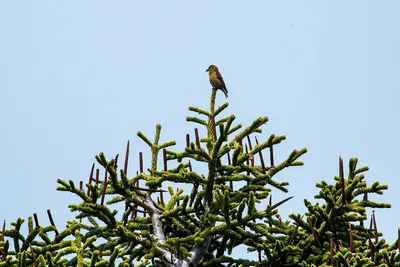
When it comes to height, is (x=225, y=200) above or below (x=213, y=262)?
above

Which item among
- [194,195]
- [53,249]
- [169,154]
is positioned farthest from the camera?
[169,154]

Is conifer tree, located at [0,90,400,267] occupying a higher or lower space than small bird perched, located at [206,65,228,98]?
lower

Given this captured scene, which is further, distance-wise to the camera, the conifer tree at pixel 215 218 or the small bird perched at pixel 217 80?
the small bird perched at pixel 217 80

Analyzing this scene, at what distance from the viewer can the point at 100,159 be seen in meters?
11.4

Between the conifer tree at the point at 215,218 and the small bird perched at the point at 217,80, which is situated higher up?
the small bird perched at the point at 217,80

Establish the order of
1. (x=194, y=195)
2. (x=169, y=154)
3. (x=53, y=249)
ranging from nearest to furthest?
(x=53, y=249), (x=194, y=195), (x=169, y=154)

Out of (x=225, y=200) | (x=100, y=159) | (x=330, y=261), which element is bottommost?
(x=330, y=261)

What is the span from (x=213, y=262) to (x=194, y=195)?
3.58 feet

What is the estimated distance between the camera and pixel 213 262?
1195 centimetres

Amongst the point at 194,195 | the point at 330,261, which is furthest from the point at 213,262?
the point at 330,261

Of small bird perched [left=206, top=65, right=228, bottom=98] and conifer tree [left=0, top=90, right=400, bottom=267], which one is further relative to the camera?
small bird perched [left=206, top=65, right=228, bottom=98]

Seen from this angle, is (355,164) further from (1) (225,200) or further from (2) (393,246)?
(1) (225,200)

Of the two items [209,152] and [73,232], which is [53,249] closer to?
[73,232]

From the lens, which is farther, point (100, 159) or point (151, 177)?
point (151, 177)
